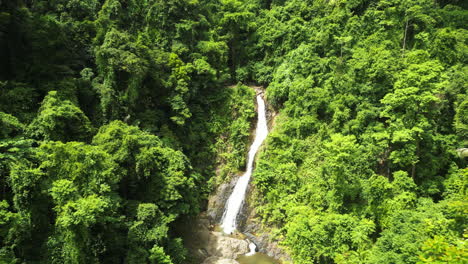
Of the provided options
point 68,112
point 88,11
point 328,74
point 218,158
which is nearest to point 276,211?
point 218,158

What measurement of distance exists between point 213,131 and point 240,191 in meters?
6.90

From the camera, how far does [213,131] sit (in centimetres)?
2855

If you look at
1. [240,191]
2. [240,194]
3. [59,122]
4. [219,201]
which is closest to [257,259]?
[240,194]

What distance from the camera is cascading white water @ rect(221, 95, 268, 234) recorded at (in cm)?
2351

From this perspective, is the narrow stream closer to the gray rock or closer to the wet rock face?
the wet rock face

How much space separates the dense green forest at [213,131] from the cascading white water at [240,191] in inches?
45.8

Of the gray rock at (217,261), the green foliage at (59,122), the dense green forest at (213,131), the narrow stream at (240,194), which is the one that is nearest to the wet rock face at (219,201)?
the narrow stream at (240,194)

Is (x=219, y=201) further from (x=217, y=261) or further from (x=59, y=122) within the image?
(x=59, y=122)

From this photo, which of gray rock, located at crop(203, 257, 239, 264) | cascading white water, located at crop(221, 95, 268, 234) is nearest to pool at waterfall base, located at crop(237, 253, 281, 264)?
gray rock, located at crop(203, 257, 239, 264)

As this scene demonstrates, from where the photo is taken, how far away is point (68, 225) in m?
12.6

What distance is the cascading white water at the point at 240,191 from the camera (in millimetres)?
23509

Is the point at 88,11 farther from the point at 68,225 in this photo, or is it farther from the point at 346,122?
the point at 346,122

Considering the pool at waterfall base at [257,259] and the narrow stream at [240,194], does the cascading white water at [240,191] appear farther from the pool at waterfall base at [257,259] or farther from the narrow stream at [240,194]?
the pool at waterfall base at [257,259]

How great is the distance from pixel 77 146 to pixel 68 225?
3.98 m
